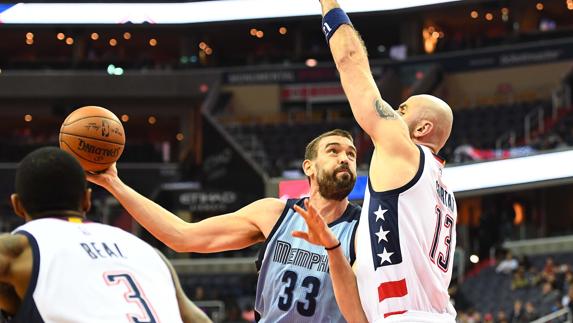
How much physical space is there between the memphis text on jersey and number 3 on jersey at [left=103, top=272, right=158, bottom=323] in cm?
184

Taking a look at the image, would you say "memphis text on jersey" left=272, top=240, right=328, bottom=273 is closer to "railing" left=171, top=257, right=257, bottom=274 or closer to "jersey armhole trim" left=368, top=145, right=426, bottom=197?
"jersey armhole trim" left=368, top=145, right=426, bottom=197

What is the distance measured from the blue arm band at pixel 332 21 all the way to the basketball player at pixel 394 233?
25 centimetres

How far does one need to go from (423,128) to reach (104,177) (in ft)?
5.44

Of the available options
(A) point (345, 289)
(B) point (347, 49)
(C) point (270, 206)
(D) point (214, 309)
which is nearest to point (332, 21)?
(B) point (347, 49)

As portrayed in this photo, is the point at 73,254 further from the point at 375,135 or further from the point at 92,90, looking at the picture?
the point at 92,90

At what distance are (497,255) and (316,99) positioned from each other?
10809 millimetres

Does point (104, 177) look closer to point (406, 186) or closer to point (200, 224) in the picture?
point (200, 224)

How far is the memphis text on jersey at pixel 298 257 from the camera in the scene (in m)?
5.33

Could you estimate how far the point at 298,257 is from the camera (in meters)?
5.38

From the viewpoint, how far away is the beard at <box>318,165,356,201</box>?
17.6ft

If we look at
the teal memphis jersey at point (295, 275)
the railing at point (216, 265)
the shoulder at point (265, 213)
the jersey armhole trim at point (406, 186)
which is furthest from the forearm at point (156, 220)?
the railing at point (216, 265)

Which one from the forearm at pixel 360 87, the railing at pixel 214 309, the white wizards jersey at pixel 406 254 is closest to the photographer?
the white wizards jersey at pixel 406 254

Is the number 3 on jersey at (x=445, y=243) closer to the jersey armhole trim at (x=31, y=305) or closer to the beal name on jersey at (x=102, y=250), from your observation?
the beal name on jersey at (x=102, y=250)

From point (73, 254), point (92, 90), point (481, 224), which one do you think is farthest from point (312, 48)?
point (73, 254)
